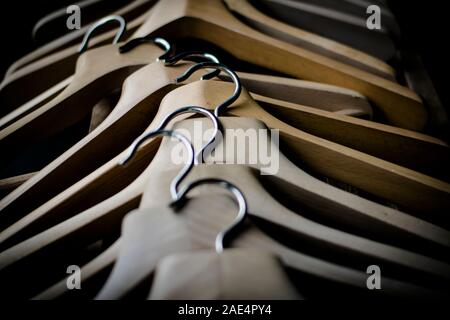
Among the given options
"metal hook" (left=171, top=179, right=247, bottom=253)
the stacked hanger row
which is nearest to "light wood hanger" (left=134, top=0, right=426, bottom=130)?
the stacked hanger row

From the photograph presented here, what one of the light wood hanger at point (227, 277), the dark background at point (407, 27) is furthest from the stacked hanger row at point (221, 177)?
the dark background at point (407, 27)

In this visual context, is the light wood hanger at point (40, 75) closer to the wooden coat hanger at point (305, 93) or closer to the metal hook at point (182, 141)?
the wooden coat hanger at point (305, 93)

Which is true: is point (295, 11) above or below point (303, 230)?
above

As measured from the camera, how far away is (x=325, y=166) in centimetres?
58

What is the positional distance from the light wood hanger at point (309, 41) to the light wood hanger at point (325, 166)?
260mm

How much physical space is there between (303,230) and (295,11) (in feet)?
1.76

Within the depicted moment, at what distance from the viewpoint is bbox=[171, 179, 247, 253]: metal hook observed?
42 cm

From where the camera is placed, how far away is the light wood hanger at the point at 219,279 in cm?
37

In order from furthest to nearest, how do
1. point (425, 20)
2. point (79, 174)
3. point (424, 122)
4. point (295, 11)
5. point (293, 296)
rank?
point (425, 20) → point (295, 11) → point (424, 122) → point (79, 174) → point (293, 296)

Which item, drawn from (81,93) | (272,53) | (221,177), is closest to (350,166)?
(221,177)

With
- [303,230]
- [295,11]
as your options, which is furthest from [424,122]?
[303,230]

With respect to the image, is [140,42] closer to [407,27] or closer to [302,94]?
[302,94]

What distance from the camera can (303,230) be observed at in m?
0.45

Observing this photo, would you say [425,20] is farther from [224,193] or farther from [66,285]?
[66,285]
